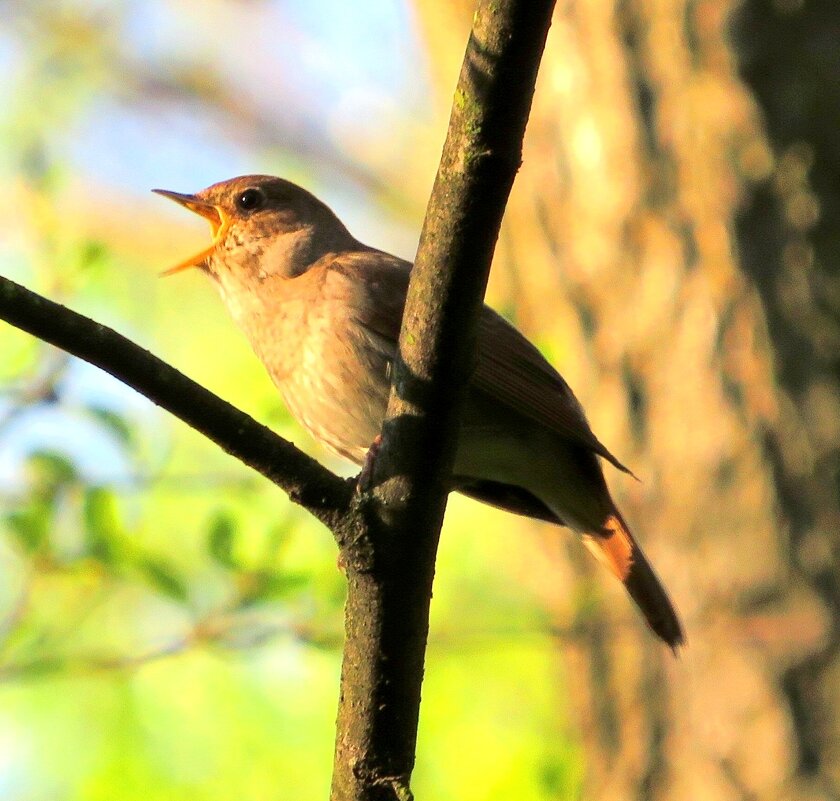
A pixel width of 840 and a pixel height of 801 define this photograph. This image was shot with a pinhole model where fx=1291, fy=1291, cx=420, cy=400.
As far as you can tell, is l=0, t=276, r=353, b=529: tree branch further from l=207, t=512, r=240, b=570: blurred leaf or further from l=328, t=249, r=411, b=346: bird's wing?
l=207, t=512, r=240, b=570: blurred leaf

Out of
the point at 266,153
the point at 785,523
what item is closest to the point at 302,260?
the point at 785,523

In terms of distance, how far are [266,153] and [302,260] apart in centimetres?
725

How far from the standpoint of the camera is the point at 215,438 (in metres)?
2.53

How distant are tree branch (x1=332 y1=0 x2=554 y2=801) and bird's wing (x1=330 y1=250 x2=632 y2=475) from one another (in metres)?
1.22

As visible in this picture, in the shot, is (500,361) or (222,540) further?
(222,540)

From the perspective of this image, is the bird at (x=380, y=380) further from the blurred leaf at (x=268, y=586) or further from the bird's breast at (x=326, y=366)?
the blurred leaf at (x=268, y=586)

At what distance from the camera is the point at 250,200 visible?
4926 mm

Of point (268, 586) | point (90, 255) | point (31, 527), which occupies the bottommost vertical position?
point (268, 586)

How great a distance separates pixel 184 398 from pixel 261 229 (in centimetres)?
244

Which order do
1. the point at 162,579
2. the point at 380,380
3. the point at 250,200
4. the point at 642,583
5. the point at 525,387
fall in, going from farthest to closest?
the point at 250,200 → the point at 162,579 → the point at 642,583 → the point at 525,387 → the point at 380,380

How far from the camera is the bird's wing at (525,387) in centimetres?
400

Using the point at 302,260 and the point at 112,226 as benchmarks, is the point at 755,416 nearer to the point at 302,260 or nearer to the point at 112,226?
the point at 302,260

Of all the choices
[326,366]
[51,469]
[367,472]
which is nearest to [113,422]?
[51,469]

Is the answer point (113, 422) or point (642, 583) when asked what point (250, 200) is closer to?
point (113, 422)
